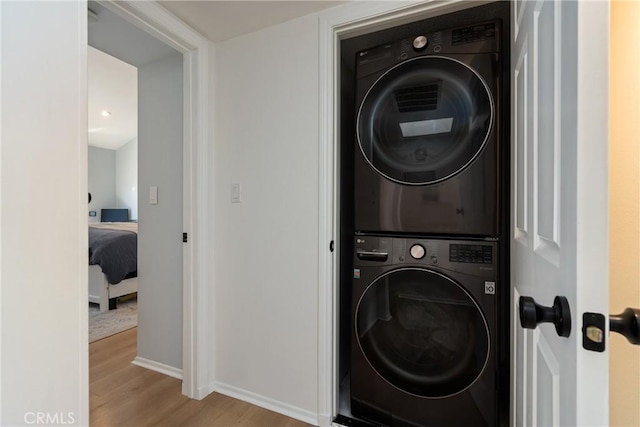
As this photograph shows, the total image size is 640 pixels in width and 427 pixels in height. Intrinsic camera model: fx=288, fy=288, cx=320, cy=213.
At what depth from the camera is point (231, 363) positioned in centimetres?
173

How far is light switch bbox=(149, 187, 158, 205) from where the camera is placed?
1980 millimetres

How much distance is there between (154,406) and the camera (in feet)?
5.36

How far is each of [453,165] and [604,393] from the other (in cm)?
97

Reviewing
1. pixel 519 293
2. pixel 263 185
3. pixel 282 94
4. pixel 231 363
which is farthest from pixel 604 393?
pixel 231 363

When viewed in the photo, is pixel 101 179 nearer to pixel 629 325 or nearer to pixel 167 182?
pixel 167 182

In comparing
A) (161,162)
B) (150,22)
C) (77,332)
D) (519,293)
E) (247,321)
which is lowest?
Result: (247,321)

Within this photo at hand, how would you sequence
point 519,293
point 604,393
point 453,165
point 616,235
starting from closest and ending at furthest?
1. point 604,393
2. point 616,235
3. point 519,293
4. point 453,165

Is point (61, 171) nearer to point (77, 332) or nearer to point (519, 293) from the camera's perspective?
point (77, 332)

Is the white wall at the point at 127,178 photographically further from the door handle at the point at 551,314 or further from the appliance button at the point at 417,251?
the door handle at the point at 551,314

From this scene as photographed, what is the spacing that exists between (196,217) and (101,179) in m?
7.42

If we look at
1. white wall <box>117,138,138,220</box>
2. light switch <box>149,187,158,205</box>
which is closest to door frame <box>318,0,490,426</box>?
light switch <box>149,187,158,205</box>

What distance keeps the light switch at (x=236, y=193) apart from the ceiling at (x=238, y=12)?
863mm

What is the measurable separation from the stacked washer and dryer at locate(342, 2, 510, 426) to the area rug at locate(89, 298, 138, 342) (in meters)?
2.37

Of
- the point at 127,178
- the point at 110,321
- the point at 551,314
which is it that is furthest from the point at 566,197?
the point at 127,178
